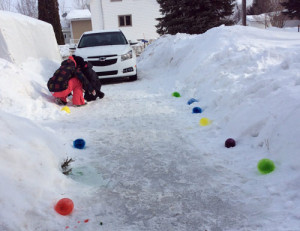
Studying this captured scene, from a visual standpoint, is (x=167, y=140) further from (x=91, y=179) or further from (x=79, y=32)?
(x=79, y=32)

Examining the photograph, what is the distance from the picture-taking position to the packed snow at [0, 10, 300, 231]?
2398 millimetres

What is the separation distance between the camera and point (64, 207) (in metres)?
2.46

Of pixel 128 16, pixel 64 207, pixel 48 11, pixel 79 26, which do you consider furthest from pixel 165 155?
pixel 79 26

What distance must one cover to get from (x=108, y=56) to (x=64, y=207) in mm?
7182

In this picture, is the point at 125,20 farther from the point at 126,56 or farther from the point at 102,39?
the point at 126,56

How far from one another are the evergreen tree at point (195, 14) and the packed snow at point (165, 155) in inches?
332

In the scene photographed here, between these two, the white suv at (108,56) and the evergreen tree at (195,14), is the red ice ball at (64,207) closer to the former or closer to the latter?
the white suv at (108,56)

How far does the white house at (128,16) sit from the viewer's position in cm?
2970

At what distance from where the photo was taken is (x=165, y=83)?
8891 millimetres

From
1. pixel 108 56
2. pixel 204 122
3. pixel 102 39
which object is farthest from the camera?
pixel 102 39

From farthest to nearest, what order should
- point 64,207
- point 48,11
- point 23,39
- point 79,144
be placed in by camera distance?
1. point 48,11
2. point 23,39
3. point 79,144
4. point 64,207

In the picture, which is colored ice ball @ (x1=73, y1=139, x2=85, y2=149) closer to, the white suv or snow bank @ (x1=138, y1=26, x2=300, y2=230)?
snow bank @ (x1=138, y1=26, x2=300, y2=230)

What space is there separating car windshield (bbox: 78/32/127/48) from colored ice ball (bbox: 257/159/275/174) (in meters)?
8.07

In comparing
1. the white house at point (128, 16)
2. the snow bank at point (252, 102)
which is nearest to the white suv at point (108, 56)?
the snow bank at point (252, 102)
